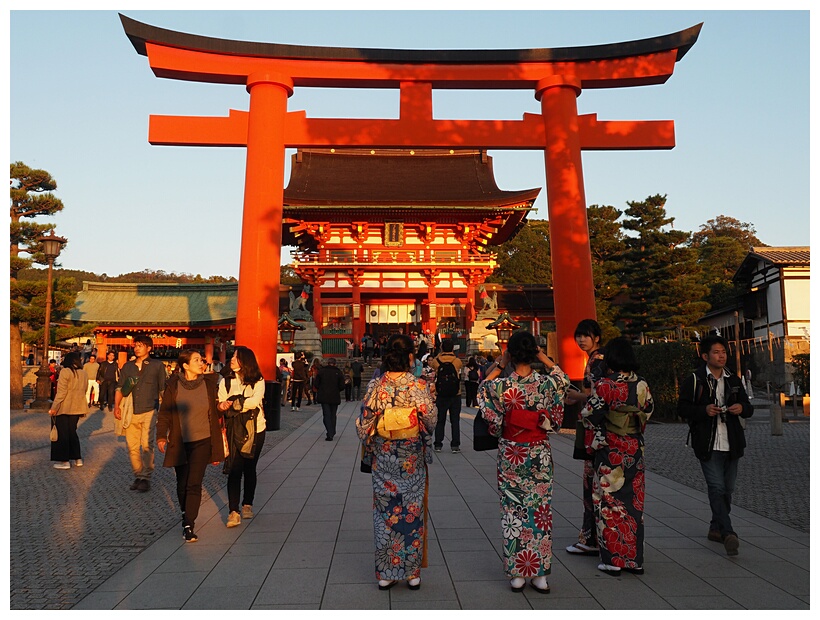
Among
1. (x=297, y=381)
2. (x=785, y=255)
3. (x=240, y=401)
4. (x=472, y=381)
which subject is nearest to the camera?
(x=240, y=401)

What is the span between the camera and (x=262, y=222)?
11922 millimetres

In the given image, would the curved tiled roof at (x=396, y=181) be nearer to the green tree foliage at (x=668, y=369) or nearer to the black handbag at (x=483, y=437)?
the green tree foliage at (x=668, y=369)

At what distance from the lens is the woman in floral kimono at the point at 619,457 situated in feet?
13.1

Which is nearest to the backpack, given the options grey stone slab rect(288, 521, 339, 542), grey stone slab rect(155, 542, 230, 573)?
grey stone slab rect(288, 521, 339, 542)

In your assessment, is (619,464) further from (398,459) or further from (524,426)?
(398,459)

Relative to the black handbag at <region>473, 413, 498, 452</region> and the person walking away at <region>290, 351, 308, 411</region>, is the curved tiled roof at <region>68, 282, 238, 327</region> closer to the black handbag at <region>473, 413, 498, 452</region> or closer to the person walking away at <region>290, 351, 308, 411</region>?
the person walking away at <region>290, 351, 308, 411</region>

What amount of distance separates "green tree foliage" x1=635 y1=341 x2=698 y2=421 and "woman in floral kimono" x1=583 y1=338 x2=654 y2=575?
9244 mm

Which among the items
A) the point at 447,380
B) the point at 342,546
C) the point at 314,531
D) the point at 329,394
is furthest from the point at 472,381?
the point at 342,546

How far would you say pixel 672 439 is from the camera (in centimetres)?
1062

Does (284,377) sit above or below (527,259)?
below

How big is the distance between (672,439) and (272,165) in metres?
8.78

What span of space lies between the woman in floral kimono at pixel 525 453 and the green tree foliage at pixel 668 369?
32.2 feet

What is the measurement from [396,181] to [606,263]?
10.7 metres

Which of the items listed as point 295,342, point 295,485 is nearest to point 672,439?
point 295,485
